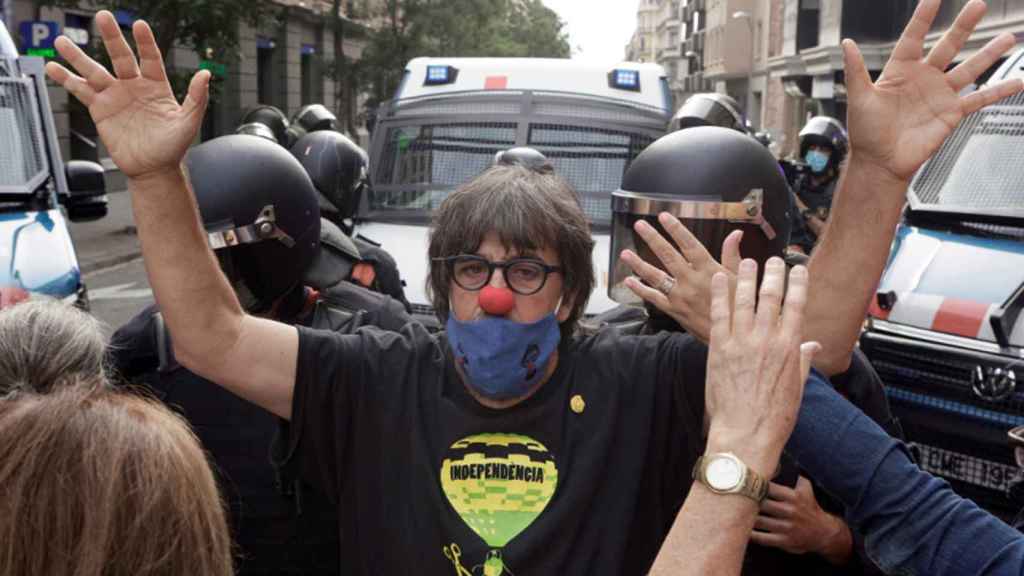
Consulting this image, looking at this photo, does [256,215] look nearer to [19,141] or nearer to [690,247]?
[690,247]

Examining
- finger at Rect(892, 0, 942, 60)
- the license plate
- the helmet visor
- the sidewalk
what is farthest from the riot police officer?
the sidewalk

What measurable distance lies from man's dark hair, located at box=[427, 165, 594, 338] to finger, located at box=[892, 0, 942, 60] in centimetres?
68

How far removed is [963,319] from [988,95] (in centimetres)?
259

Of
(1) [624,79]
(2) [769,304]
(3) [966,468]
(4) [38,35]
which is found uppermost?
(4) [38,35]

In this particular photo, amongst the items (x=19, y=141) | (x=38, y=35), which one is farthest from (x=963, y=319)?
(x=38, y=35)

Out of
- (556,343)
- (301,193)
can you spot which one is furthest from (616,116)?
(556,343)

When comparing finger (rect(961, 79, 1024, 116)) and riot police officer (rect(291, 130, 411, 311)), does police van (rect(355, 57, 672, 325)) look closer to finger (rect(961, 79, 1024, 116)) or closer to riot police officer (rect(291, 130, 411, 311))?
riot police officer (rect(291, 130, 411, 311))

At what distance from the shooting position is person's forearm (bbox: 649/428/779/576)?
1551 mm

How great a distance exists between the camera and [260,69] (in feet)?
114

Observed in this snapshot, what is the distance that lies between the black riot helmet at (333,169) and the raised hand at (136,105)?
3315 millimetres

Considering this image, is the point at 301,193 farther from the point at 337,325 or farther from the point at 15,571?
the point at 15,571

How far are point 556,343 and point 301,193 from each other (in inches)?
60.2

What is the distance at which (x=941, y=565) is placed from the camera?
1.83 metres

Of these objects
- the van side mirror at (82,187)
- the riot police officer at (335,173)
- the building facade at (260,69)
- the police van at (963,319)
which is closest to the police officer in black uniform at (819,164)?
the police van at (963,319)
